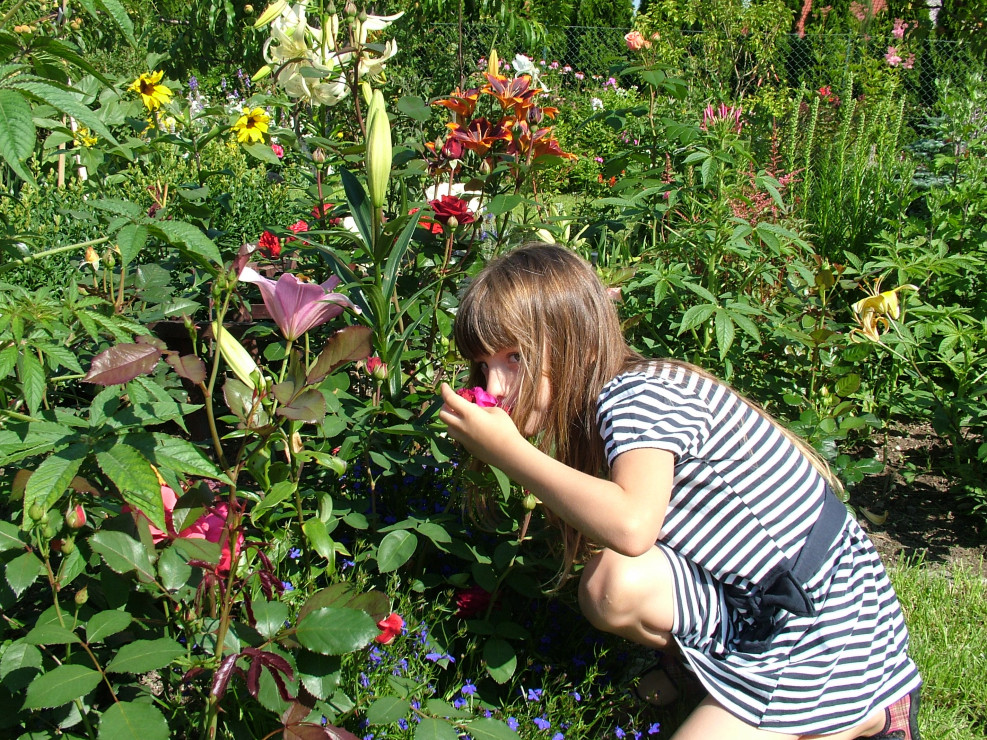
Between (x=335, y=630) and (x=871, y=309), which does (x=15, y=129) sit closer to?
(x=335, y=630)

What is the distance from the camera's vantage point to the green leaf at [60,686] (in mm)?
953

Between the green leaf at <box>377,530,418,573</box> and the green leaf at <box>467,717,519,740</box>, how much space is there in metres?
0.31

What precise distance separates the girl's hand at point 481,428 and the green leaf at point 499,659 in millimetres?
377

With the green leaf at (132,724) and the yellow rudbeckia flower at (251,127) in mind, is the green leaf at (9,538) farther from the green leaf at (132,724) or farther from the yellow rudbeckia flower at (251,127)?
the yellow rudbeckia flower at (251,127)

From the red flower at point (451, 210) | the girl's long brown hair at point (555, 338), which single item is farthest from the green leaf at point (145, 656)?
the red flower at point (451, 210)

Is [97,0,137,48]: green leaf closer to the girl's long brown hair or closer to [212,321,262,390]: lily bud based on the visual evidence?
[212,321,262,390]: lily bud

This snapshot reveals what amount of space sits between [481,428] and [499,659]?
0.45m

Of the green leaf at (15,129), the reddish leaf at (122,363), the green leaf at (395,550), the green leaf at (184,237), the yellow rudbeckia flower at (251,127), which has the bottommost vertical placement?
the green leaf at (395,550)

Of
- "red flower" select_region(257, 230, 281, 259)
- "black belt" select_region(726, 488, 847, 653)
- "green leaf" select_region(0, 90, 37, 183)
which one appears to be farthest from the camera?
"red flower" select_region(257, 230, 281, 259)

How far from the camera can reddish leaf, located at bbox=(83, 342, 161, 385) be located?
100 cm

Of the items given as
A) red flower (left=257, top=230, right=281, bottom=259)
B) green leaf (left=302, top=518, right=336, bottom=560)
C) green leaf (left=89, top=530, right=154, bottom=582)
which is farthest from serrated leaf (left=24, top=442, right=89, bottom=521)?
red flower (left=257, top=230, right=281, bottom=259)

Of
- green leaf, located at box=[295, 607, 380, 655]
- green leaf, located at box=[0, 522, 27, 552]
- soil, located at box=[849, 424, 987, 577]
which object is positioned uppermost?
green leaf, located at box=[0, 522, 27, 552]

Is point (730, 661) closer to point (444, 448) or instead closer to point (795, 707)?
point (795, 707)

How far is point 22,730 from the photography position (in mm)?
1145
